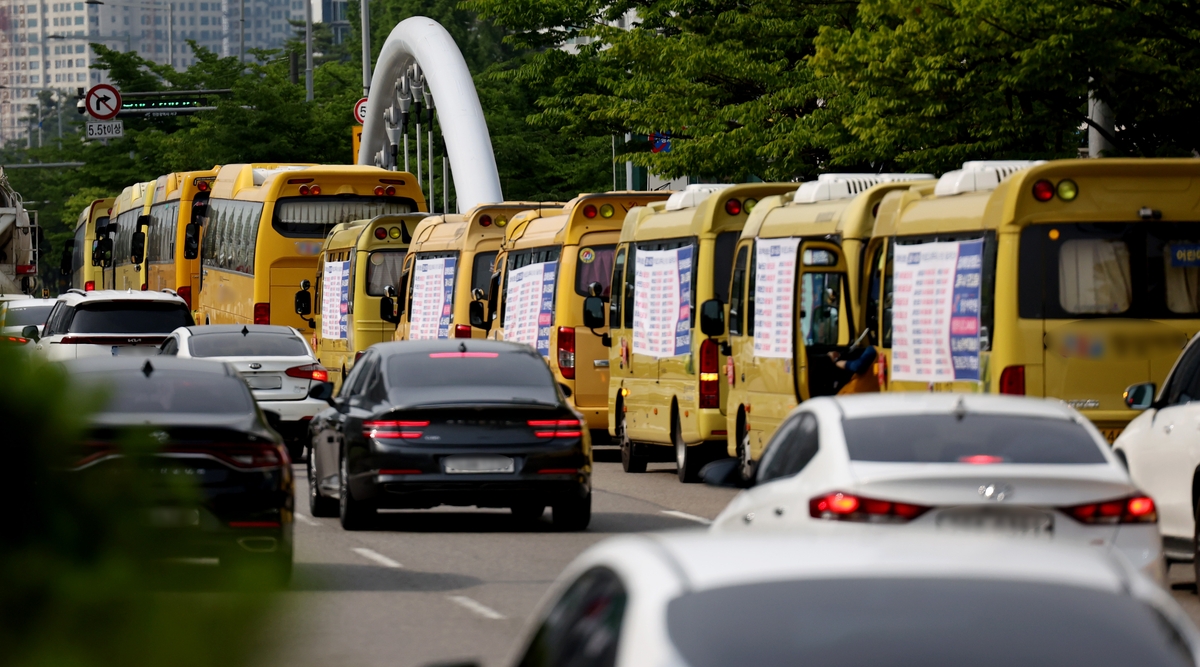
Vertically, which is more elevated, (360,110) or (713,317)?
(360,110)

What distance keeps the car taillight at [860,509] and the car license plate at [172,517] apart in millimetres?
5504

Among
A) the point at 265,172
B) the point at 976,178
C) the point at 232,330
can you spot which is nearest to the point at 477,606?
the point at 976,178

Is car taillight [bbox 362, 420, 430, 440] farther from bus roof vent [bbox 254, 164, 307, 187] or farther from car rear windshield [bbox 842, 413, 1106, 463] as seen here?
bus roof vent [bbox 254, 164, 307, 187]

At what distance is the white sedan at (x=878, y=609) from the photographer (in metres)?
3.92

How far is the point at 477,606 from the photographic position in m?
11.8

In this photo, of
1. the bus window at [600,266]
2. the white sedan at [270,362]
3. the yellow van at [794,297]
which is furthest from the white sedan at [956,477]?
the white sedan at [270,362]

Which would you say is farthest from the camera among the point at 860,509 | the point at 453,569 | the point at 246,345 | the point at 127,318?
the point at 127,318

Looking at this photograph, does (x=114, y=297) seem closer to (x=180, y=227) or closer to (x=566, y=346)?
(x=566, y=346)

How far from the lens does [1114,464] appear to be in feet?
29.4

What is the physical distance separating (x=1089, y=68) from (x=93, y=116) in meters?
50.2

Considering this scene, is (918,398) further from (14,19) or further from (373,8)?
(373,8)

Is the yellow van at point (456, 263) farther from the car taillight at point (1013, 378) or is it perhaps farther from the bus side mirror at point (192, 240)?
the bus side mirror at point (192, 240)

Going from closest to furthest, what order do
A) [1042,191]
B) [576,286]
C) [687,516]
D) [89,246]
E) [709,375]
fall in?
1. [1042,191]
2. [687,516]
3. [709,375]
4. [576,286]
5. [89,246]

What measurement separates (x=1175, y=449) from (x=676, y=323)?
370 inches
